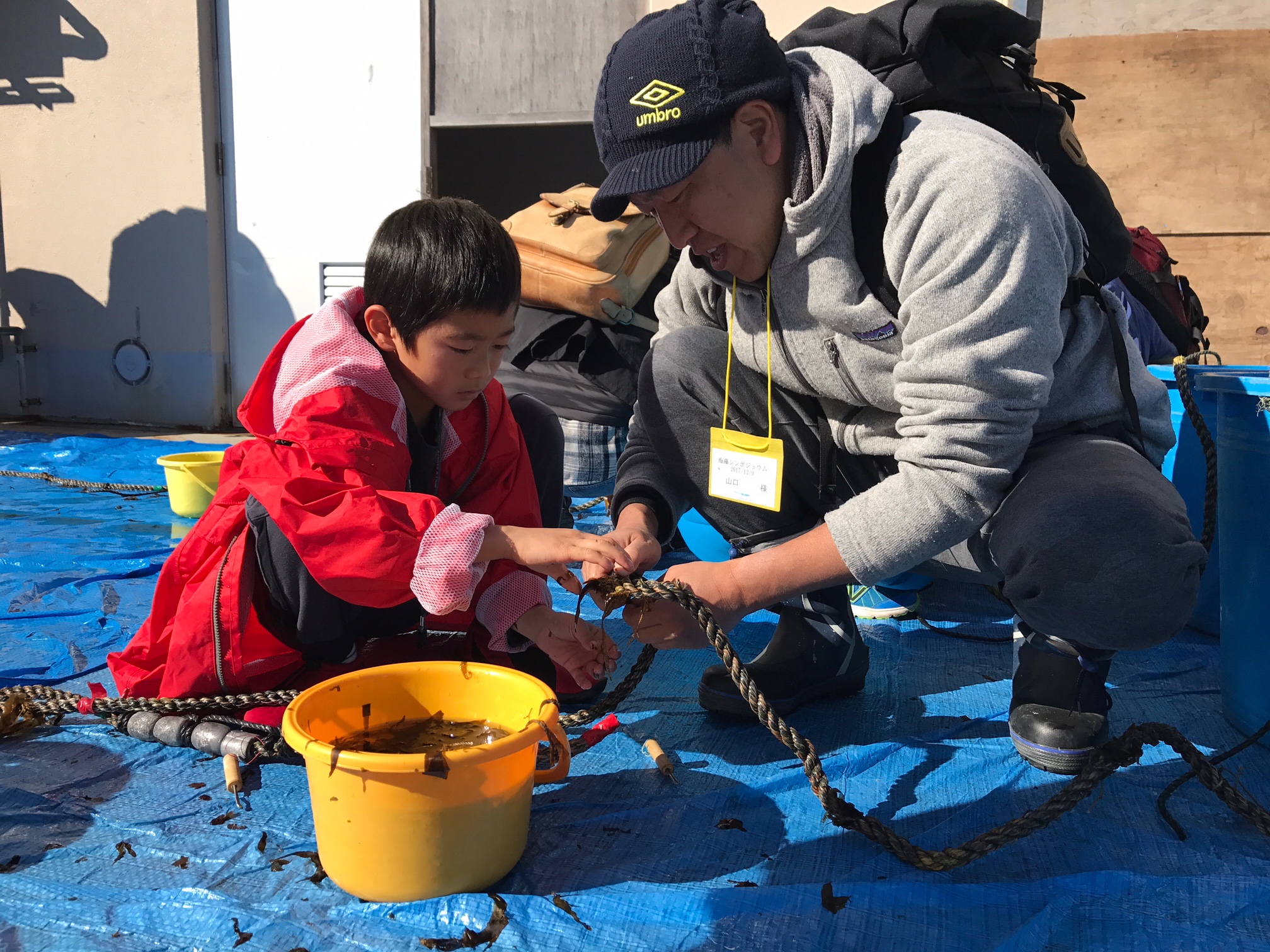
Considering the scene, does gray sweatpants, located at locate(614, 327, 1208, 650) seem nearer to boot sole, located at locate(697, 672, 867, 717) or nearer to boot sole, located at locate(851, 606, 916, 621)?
boot sole, located at locate(697, 672, 867, 717)

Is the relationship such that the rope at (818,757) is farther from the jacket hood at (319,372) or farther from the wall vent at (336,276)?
the wall vent at (336,276)

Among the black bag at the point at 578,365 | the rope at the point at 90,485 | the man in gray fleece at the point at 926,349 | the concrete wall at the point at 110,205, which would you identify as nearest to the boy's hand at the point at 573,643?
the man in gray fleece at the point at 926,349

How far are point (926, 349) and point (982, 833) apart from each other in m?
0.61

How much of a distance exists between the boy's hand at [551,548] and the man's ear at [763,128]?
584 millimetres

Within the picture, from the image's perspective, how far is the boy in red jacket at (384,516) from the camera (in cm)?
128

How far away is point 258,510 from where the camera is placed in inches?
55.2

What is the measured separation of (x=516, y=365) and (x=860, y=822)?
2.53 metres

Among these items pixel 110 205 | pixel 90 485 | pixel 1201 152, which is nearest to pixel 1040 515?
pixel 90 485

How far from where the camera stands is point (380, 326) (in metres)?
1.52

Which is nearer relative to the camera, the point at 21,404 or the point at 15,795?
the point at 15,795

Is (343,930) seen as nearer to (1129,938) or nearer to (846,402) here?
(1129,938)

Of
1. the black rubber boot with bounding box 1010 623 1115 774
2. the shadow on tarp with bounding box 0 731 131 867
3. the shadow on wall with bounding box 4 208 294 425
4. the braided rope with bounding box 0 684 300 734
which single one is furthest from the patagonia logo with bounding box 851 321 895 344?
the shadow on wall with bounding box 4 208 294 425

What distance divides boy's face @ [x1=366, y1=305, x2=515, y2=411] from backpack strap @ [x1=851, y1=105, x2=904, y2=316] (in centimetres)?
56

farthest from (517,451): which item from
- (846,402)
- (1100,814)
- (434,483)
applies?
(1100,814)
